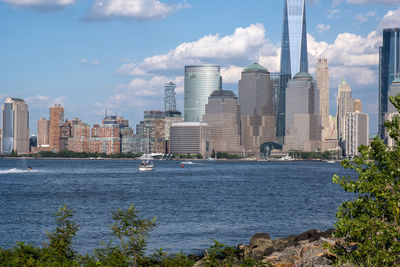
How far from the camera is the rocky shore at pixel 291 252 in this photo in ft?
78.8

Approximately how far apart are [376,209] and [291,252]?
40.7ft

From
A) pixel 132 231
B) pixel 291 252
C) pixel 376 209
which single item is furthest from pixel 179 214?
pixel 376 209

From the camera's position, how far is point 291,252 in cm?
2816

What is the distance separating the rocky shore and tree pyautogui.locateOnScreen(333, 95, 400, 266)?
113cm

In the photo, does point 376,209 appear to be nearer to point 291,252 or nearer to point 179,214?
point 291,252

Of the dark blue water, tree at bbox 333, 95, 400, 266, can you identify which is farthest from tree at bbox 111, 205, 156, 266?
the dark blue water

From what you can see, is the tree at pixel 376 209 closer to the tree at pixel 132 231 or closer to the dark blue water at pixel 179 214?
the tree at pixel 132 231

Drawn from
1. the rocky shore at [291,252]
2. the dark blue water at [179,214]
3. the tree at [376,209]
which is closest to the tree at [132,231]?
the rocky shore at [291,252]

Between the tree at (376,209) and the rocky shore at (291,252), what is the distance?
1.13 m

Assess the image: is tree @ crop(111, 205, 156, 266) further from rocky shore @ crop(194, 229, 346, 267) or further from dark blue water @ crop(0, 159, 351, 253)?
dark blue water @ crop(0, 159, 351, 253)

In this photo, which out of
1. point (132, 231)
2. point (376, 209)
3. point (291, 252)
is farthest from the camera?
point (291, 252)

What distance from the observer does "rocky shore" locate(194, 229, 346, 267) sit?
945 inches

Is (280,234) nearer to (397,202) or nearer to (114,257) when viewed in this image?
(114,257)

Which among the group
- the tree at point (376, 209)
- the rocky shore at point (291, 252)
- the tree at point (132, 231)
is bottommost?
the rocky shore at point (291, 252)
